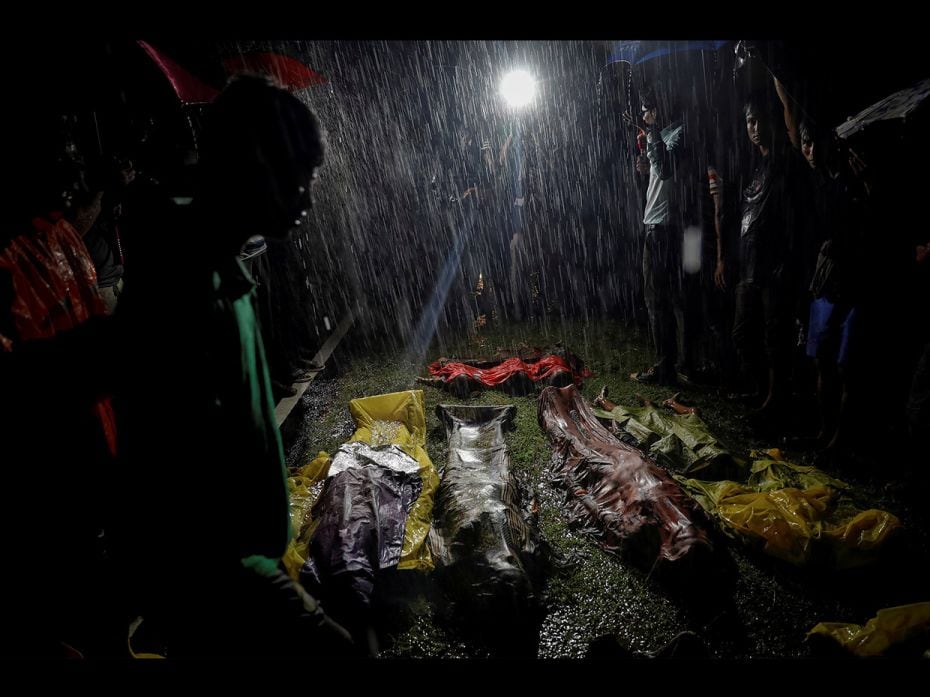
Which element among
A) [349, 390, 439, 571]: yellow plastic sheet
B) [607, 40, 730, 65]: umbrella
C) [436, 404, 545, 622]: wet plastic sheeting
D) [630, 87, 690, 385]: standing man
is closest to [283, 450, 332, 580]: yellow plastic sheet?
[349, 390, 439, 571]: yellow plastic sheet

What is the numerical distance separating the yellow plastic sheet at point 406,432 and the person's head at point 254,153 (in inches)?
110

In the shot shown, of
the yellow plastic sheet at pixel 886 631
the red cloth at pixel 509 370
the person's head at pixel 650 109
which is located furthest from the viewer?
the red cloth at pixel 509 370

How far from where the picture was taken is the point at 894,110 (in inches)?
134

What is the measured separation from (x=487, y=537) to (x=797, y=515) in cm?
246

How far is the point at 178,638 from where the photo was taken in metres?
1.76

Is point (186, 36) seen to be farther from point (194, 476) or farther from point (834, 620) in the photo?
point (834, 620)

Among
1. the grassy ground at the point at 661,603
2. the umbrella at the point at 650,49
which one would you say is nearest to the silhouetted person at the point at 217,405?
→ the grassy ground at the point at 661,603

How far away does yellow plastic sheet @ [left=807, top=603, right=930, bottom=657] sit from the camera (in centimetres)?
241

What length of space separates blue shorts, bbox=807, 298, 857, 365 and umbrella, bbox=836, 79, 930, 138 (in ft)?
5.43

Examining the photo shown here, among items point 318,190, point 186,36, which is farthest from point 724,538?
point 318,190

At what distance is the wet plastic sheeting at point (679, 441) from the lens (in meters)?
4.06

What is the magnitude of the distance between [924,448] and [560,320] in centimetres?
662

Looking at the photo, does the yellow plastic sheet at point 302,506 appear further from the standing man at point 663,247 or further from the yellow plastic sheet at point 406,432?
the standing man at point 663,247

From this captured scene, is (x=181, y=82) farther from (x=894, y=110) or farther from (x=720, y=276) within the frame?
(x=720, y=276)
